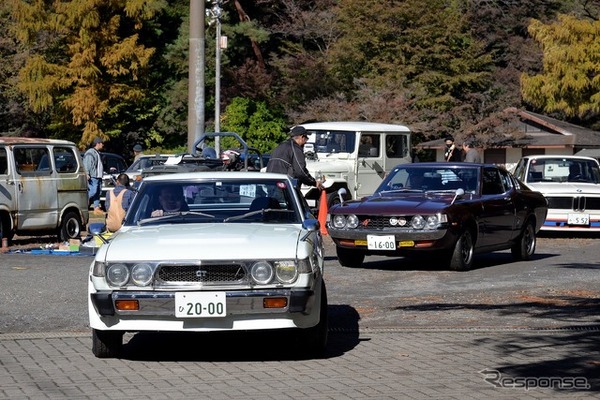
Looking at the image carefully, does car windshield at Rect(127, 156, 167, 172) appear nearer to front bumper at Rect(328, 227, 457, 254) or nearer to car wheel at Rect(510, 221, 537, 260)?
car wheel at Rect(510, 221, 537, 260)

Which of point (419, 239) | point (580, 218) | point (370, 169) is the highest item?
point (419, 239)

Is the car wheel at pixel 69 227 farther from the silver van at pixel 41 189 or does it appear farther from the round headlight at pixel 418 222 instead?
the round headlight at pixel 418 222

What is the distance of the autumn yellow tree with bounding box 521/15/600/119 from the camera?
4025cm

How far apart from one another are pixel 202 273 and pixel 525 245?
34.0ft

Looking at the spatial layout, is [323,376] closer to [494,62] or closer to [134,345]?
[134,345]

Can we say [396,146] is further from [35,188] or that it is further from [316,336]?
[316,336]

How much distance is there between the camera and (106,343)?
30.0 feet

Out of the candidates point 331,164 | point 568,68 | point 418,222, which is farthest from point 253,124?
point 418,222

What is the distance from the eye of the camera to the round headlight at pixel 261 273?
28.6 ft

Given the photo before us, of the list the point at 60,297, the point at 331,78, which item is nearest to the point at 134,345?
the point at 60,297

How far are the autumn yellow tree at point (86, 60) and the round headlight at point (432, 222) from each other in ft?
119

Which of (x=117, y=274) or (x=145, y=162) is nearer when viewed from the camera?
(x=117, y=274)

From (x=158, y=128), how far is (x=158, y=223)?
44.4 metres

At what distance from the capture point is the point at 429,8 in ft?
148
